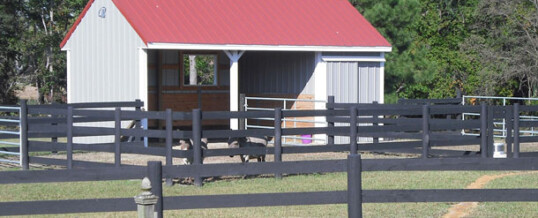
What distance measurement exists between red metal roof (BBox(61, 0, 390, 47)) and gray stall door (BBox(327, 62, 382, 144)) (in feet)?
2.00

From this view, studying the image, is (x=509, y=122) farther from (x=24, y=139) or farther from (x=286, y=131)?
(x=24, y=139)

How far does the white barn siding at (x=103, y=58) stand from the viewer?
69.5 feet

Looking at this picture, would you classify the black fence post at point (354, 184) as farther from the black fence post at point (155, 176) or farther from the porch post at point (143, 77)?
the porch post at point (143, 77)

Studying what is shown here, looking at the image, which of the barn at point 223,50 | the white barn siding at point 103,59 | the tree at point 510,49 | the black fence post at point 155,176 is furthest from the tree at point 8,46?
the black fence post at point 155,176

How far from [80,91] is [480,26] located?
21250mm

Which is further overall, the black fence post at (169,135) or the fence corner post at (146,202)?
the black fence post at (169,135)

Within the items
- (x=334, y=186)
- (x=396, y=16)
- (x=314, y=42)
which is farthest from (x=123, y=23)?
(x=396, y=16)

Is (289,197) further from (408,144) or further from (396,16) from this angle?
(396,16)

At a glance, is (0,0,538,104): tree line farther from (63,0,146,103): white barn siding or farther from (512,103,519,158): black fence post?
(512,103,519,158): black fence post

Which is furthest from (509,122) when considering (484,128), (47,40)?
(47,40)

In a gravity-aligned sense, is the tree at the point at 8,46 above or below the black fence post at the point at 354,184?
above

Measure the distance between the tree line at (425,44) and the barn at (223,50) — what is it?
22.0ft

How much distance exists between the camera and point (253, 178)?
14438 millimetres

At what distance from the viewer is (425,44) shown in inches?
1480
